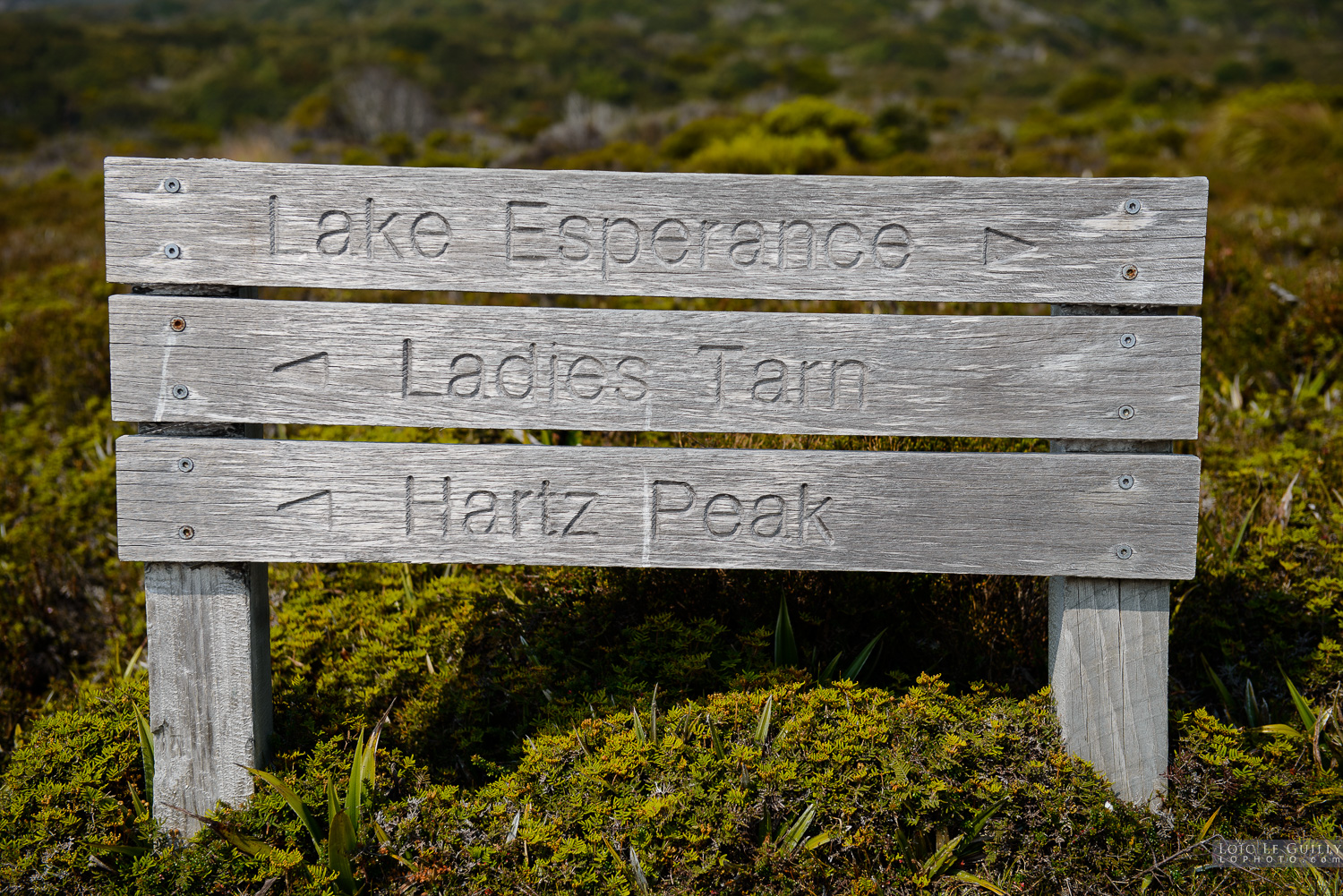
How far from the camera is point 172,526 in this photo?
2.10 metres

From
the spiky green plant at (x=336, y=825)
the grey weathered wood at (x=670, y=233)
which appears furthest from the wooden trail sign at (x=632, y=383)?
the spiky green plant at (x=336, y=825)

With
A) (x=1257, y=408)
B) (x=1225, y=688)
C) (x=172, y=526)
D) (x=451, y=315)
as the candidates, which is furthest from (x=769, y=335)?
(x=1257, y=408)

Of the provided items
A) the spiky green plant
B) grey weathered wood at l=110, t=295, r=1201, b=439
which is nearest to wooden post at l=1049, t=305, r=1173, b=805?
grey weathered wood at l=110, t=295, r=1201, b=439

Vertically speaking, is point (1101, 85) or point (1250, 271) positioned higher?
point (1101, 85)

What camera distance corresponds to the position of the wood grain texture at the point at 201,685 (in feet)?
7.04

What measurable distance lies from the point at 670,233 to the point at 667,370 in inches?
13.1

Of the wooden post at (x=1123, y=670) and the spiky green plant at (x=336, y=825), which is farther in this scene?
the wooden post at (x=1123, y=670)

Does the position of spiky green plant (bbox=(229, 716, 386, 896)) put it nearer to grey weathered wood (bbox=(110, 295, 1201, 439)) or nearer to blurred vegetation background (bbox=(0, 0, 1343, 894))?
blurred vegetation background (bbox=(0, 0, 1343, 894))

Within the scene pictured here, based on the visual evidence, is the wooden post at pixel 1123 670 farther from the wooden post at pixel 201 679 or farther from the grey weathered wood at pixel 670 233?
the wooden post at pixel 201 679

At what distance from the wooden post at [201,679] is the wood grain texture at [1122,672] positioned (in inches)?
82.6

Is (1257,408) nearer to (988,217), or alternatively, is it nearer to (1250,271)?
(1250,271)

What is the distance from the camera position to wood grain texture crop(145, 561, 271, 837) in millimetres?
2145

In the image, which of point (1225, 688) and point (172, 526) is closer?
point (172, 526)

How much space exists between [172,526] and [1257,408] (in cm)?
422
